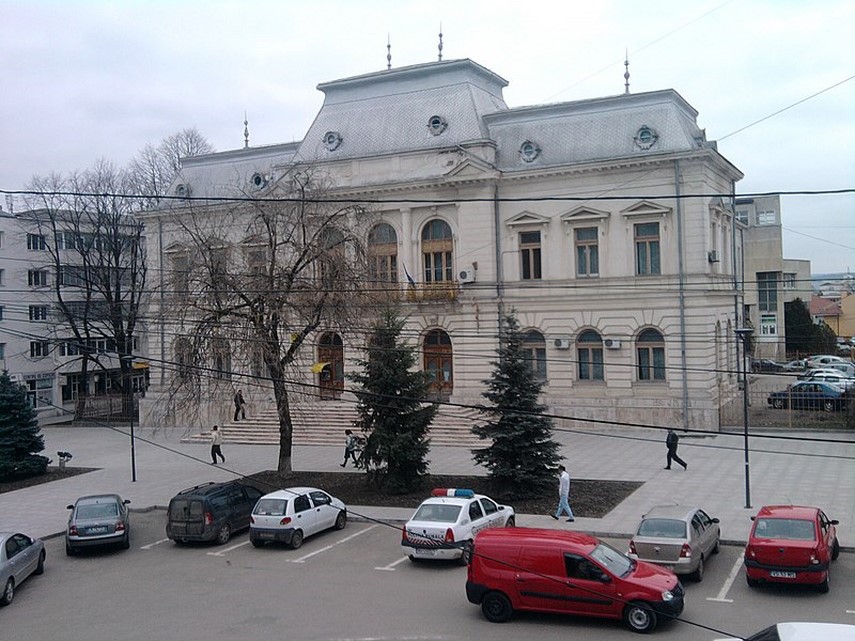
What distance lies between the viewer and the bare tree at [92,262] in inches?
2021

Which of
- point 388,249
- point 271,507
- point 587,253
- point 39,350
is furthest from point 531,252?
point 39,350

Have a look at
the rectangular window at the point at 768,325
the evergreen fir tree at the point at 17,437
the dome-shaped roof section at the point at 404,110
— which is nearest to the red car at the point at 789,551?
the evergreen fir tree at the point at 17,437

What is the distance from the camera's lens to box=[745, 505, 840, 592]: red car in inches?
630

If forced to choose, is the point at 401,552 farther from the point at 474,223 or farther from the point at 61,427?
the point at 61,427

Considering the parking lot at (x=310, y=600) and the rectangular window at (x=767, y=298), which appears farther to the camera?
the rectangular window at (x=767, y=298)

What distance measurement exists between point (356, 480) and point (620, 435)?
13.1 meters

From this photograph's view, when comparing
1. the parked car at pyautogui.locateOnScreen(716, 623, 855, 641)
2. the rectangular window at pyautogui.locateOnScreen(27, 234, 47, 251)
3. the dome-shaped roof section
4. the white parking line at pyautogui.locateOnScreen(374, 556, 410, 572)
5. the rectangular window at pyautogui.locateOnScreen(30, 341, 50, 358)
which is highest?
the dome-shaped roof section

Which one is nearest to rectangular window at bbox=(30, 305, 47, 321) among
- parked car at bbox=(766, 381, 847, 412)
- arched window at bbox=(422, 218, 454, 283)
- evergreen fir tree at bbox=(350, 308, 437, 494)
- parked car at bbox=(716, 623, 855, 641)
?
arched window at bbox=(422, 218, 454, 283)

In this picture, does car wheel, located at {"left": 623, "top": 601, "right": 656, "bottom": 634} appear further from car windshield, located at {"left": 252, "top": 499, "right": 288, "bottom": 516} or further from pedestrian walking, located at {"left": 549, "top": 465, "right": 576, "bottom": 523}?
car windshield, located at {"left": 252, "top": 499, "right": 288, "bottom": 516}

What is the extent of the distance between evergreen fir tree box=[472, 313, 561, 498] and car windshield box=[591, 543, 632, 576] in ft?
30.9

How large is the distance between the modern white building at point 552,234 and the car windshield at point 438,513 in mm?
17335

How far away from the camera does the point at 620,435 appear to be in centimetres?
3688

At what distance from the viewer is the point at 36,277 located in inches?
2210

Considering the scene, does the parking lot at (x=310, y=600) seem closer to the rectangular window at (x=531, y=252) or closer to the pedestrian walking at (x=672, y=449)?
the pedestrian walking at (x=672, y=449)
